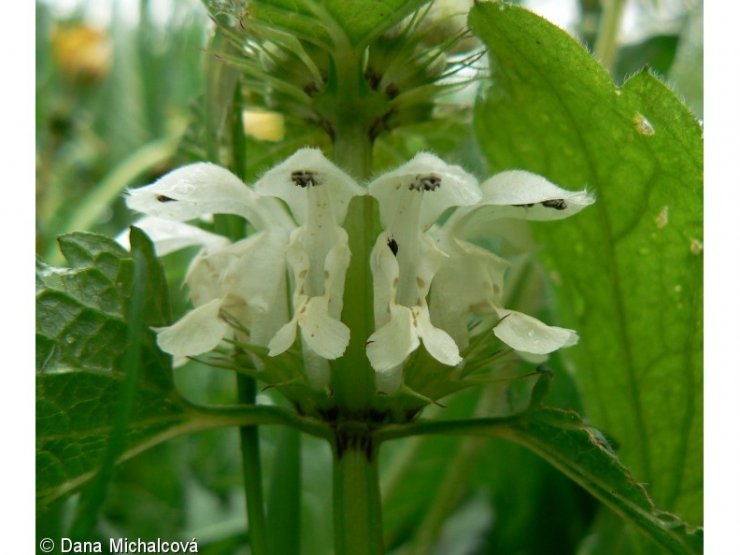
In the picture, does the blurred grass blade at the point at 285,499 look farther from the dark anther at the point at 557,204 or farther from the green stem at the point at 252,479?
the dark anther at the point at 557,204

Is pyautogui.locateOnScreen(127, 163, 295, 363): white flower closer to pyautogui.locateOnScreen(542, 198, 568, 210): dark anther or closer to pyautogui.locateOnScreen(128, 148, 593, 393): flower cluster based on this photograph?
pyautogui.locateOnScreen(128, 148, 593, 393): flower cluster

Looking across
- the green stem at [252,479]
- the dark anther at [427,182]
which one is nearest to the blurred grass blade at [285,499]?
the green stem at [252,479]

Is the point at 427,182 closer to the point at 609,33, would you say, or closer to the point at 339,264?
the point at 339,264

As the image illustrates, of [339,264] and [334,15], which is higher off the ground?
[334,15]

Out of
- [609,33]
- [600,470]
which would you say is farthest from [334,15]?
[609,33]

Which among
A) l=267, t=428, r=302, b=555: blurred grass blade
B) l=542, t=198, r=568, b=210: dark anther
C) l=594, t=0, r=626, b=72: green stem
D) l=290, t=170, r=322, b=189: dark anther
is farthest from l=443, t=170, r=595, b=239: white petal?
l=594, t=0, r=626, b=72: green stem

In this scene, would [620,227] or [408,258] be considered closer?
[408,258]

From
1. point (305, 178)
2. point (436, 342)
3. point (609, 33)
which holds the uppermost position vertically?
point (609, 33)
